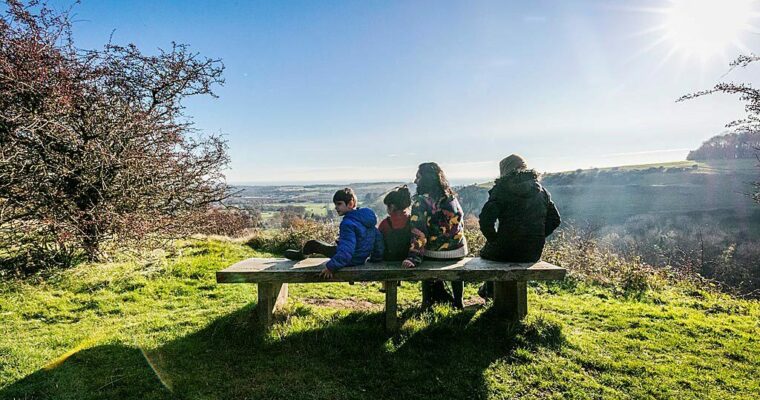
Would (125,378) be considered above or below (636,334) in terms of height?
above

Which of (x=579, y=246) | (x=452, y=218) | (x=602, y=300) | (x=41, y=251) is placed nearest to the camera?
(x=452, y=218)

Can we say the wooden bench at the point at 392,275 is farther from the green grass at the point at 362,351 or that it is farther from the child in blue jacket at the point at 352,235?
the green grass at the point at 362,351

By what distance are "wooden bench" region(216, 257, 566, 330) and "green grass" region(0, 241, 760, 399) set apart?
27 cm

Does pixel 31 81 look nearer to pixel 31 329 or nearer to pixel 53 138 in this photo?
pixel 53 138

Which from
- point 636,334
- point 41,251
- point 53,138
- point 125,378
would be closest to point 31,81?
point 53,138

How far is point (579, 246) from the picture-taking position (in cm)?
1030

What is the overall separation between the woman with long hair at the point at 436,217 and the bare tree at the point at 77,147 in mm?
5655

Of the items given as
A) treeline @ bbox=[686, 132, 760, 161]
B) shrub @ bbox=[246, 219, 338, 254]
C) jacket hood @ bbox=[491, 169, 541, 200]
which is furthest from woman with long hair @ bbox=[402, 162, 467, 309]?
treeline @ bbox=[686, 132, 760, 161]

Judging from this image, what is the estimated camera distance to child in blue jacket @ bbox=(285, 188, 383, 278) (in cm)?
433

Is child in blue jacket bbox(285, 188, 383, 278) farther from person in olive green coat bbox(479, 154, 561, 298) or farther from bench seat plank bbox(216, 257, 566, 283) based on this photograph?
person in olive green coat bbox(479, 154, 561, 298)

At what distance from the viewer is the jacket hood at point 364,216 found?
4531mm

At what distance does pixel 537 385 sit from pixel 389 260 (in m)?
2.20

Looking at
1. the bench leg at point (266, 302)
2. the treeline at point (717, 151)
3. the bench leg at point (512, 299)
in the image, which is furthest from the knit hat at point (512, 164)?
the treeline at point (717, 151)

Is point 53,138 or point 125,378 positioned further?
point 53,138
